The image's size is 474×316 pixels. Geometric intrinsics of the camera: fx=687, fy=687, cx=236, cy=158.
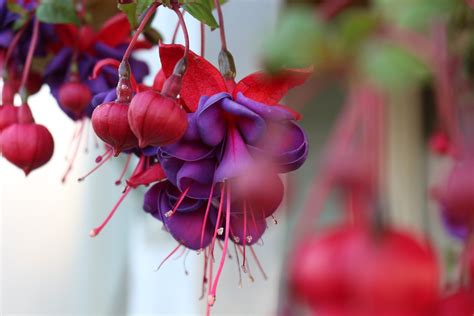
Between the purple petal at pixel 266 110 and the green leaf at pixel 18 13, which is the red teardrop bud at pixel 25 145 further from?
the purple petal at pixel 266 110

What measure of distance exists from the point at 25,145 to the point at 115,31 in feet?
0.52

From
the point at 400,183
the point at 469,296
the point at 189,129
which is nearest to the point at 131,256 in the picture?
the point at 400,183

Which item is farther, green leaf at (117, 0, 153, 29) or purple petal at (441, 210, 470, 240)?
green leaf at (117, 0, 153, 29)

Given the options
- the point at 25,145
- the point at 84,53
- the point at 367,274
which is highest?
the point at 84,53

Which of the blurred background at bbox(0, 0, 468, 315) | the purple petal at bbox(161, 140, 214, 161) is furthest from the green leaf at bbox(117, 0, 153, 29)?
the blurred background at bbox(0, 0, 468, 315)

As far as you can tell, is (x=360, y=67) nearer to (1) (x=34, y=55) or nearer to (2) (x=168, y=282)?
(1) (x=34, y=55)

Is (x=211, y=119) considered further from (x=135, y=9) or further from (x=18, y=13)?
(x=18, y=13)

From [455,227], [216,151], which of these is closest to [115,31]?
[216,151]

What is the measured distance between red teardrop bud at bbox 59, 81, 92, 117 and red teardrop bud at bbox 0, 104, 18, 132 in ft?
0.15

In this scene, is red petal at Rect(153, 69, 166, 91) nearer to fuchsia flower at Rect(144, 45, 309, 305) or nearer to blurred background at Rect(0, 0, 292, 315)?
→ fuchsia flower at Rect(144, 45, 309, 305)

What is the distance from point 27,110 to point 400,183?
45.5 inches

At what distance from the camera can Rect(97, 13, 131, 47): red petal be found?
685 millimetres

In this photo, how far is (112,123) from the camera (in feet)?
1.56

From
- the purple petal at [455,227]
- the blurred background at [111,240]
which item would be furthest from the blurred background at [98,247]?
the purple petal at [455,227]
